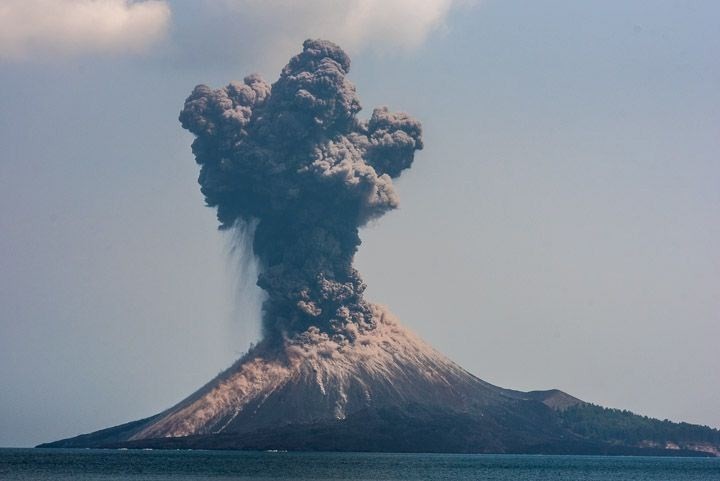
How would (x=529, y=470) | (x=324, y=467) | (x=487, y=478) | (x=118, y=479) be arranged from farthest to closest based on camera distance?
(x=529, y=470) → (x=324, y=467) → (x=487, y=478) → (x=118, y=479)

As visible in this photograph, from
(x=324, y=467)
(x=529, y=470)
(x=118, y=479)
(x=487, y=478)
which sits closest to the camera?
(x=118, y=479)

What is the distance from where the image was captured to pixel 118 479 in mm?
132375

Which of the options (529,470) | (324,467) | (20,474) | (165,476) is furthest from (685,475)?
(20,474)

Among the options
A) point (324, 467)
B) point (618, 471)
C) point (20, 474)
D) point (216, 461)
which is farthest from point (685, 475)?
point (20, 474)

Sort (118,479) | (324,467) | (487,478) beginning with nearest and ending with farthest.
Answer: (118,479)
(487,478)
(324,467)

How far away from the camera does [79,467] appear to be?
16525 cm

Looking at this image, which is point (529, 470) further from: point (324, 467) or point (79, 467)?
point (79, 467)

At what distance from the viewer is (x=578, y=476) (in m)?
164

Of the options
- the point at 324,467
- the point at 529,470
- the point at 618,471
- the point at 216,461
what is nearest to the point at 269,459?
the point at 216,461

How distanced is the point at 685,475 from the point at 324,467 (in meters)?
58.8

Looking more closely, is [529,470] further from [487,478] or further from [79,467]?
[79,467]

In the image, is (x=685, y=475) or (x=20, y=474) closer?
(x=20, y=474)

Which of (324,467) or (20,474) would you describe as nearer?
(20,474)

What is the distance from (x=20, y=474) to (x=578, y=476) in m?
76.3
